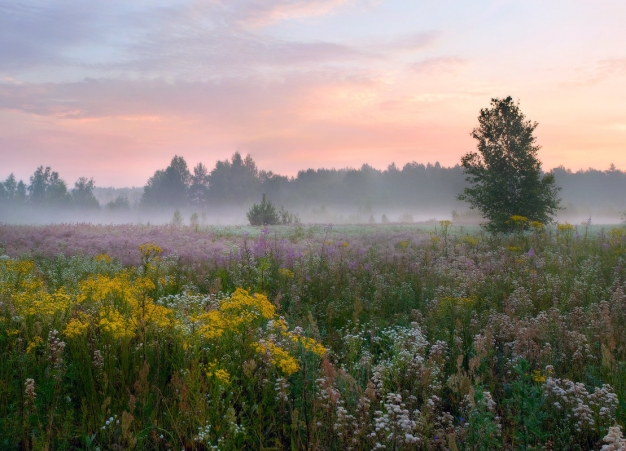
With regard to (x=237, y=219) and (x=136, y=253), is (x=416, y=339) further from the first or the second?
(x=237, y=219)

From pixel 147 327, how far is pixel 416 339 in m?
2.95

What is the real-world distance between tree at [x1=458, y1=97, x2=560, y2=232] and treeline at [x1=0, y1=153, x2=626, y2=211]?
192 ft

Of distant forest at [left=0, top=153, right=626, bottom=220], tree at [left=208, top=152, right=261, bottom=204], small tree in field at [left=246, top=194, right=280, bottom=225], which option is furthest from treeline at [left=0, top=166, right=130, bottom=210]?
small tree in field at [left=246, top=194, right=280, bottom=225]

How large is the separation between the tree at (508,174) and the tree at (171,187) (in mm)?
72523

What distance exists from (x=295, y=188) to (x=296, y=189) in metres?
0.72

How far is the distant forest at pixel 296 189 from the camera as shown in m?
83.2

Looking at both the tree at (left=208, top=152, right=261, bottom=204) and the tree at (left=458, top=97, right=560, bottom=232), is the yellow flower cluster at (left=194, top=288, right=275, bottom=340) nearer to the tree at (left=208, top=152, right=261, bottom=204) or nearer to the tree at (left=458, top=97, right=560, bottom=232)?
the tree at (left=458, top=97, right=560, bottom=232)

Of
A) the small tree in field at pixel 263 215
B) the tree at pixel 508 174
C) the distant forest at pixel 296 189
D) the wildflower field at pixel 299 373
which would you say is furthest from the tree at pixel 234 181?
the wildflower field at pixel 299 373

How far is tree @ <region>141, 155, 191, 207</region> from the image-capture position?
83.2 meters

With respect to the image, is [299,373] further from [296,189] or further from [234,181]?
[296,189]

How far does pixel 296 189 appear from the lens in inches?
3652

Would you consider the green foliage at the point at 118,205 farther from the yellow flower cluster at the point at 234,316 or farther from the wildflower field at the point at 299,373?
the yellow flower cluster at the point at 234,316

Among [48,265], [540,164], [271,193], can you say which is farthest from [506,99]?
[271,193]

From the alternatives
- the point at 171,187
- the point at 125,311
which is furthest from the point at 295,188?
the point at 125,311
